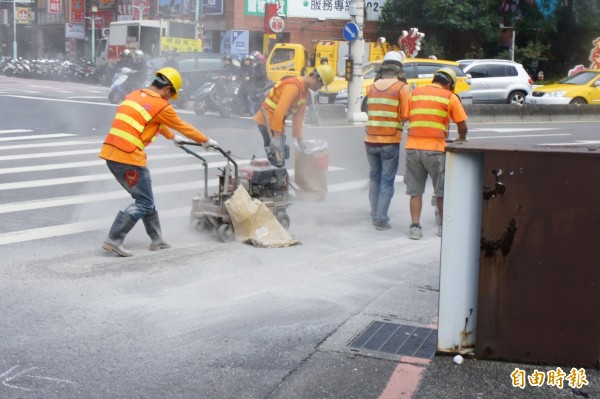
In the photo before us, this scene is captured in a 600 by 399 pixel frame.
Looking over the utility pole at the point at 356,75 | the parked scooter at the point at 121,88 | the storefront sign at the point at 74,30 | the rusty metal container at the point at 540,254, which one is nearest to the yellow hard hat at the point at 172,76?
the rusty metal container at the point at 540,254

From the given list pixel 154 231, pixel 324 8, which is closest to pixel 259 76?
pixel 154 231

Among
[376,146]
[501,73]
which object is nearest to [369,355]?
[376,146]

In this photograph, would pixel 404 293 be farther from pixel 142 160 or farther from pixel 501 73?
pixel 501 73

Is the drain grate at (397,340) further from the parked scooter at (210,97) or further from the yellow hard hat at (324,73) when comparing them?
the parked scooter at (210,97)

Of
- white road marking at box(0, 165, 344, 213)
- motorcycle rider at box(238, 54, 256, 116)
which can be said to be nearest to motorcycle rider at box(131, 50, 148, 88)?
motorcycle rider at box(238, 54, 256, 116)

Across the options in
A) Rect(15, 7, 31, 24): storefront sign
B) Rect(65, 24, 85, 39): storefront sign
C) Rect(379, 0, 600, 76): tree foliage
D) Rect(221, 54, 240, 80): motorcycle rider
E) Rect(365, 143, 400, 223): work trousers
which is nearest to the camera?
Rect(365, 143, 400, 223): work trousers

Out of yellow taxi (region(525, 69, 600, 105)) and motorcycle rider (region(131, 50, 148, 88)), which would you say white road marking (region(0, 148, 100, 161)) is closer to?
motorcycle rider (region(131, 50, 148, 88))

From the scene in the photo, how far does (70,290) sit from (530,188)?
3.47 meters

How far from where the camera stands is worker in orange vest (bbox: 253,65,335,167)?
952 centimetres

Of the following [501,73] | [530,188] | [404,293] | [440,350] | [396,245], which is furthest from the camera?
[501,73]

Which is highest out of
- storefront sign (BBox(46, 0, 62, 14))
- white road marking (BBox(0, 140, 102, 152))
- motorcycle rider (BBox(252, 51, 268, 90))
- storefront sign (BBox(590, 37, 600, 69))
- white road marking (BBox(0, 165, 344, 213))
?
storefront sign (BBox(46, 0, 62, 14))

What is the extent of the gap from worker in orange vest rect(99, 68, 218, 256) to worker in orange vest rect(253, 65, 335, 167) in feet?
7.59

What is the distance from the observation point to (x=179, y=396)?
438 centimetres

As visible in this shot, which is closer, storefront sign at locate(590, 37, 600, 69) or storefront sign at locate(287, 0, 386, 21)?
storefront sign at locate(590, 37, 600, 69)
